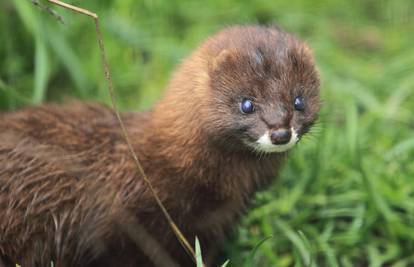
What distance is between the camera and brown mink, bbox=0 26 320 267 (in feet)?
14.8

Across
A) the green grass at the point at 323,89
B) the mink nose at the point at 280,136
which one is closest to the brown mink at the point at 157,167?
the mink nose at the point at 280,136

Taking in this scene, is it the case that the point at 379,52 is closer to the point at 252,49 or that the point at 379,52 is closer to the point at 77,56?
the point at 77,56

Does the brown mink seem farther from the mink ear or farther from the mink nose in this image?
the mink nose

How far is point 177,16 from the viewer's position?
7.75 meters

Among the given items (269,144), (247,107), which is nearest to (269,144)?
(269,144)

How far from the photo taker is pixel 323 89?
6.84 metres

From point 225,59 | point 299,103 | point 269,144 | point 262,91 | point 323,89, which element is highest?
point 225,59

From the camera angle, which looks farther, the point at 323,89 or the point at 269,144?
the point at 323,89

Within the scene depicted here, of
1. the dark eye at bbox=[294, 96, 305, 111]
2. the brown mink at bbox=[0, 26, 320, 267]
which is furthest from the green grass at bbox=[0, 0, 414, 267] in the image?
the dark eye at bbox=[294, 96, 305, 111]

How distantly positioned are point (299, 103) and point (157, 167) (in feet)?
3.26

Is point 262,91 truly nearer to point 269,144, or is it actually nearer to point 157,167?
point 269,144

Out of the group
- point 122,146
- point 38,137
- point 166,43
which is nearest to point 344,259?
point 122,146

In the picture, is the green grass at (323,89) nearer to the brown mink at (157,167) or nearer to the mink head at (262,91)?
the brown mink at (157,167)

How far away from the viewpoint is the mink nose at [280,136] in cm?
426
